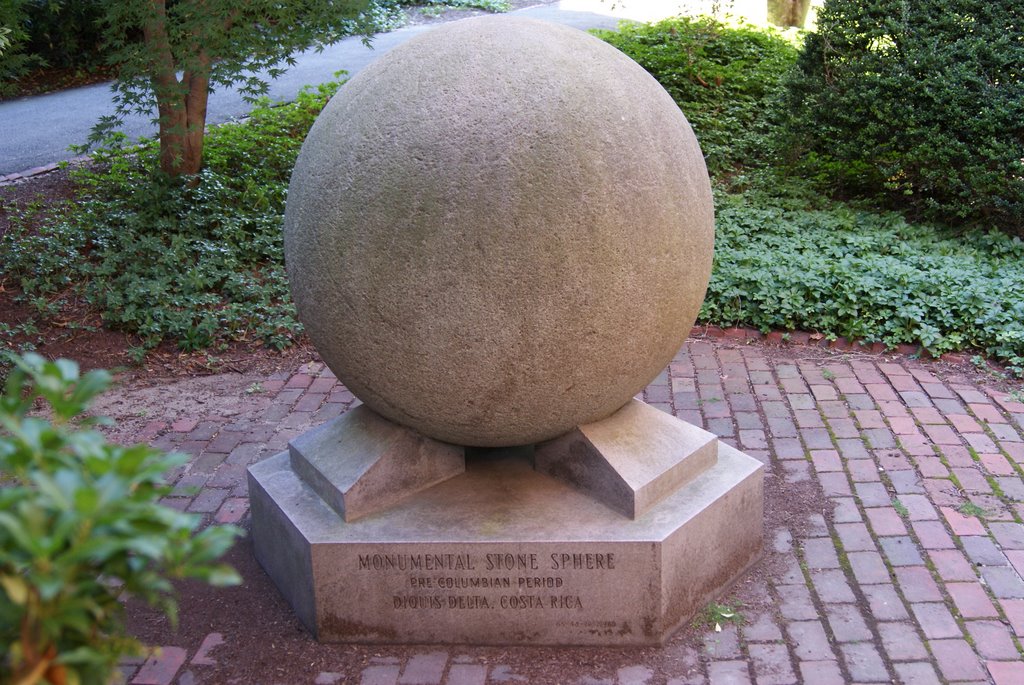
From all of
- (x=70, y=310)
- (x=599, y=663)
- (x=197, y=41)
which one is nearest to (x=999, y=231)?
(x=599, y=663)

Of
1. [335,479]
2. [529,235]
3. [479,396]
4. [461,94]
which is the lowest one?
[335,479]

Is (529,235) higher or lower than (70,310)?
higher

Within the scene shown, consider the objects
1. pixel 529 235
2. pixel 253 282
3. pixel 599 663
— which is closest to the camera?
pixel 529 235

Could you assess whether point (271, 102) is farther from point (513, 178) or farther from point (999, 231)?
point (513, 178)

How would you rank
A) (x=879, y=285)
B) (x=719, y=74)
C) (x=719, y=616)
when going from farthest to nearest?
1. (x=719, y=74)
2. (x=879, y=285)
3. (x=719, y=616)

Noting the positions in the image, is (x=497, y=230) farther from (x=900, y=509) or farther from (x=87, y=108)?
(x=87, y=108)

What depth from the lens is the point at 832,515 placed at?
462 cm

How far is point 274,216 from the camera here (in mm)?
8305

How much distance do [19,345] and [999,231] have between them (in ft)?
23.5

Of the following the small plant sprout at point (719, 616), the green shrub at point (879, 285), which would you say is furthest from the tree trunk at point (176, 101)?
the small plant sprout at point (719, 616)

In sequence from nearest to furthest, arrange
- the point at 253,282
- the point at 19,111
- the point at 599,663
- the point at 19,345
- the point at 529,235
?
the point at 529,235
the point at 599,663
the point at 19,345
the point at 253,282
the point at 19,111

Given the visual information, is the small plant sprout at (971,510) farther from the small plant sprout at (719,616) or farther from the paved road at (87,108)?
the paved road at (87,108)

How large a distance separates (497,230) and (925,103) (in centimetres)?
591

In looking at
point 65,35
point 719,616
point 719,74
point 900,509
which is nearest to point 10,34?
point 719,616
